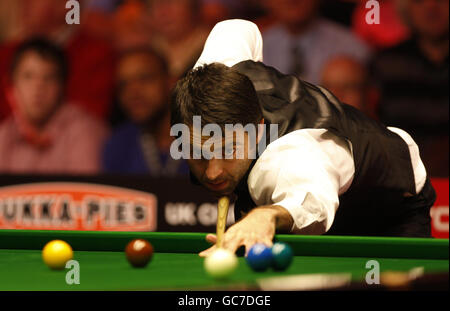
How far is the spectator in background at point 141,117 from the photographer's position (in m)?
6.61

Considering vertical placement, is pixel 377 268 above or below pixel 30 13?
below

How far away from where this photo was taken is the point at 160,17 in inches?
263

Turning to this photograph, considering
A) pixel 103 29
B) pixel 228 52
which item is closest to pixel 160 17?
pixel 103 29

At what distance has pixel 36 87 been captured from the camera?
6938 mm

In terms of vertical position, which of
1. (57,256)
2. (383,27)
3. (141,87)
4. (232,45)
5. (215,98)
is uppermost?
(383,27)

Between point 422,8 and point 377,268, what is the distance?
13.8 feet

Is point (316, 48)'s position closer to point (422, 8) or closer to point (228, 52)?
point (422, 8)

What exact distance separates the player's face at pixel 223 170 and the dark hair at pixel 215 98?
96mm

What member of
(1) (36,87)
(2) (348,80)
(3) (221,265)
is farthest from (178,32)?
(3) (221,265)

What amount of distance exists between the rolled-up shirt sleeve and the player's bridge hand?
10 centimetres

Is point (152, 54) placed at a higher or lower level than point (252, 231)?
higher

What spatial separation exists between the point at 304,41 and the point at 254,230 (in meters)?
3.98

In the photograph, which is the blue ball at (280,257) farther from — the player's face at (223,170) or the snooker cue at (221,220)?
the player's face at (223,170)

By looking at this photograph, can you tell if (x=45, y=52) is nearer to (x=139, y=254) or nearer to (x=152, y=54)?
(x=152, y=54)
